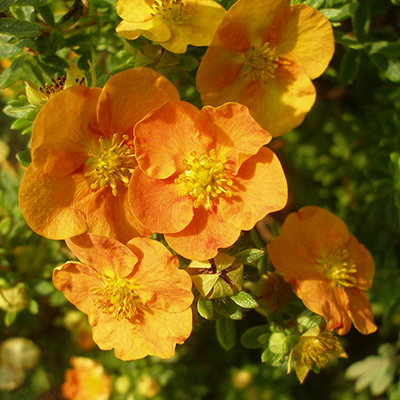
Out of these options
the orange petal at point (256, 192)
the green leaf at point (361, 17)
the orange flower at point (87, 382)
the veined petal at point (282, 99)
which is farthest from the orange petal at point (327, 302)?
the orange flower at point (87, 382)

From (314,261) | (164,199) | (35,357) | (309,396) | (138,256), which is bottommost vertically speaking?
(309,396)

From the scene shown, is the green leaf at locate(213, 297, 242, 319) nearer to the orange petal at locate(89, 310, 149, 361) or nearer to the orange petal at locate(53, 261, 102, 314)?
the orange petal at locate(89, 310, 149, 361)

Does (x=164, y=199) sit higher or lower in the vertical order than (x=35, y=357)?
higher

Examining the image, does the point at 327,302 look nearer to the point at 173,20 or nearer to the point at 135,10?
the point at 173,20

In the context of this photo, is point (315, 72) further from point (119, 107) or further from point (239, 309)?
point (239, 309)

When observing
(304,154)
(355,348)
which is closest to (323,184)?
(304,154)

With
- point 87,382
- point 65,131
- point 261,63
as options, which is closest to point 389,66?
point 261,63
